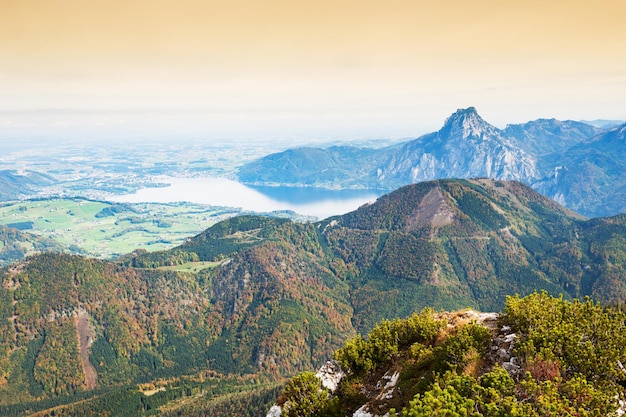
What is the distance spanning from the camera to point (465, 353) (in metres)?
32.2

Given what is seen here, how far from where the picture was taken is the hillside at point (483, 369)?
23.9 meters

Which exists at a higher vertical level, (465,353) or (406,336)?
(465,353)

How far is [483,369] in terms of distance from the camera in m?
31.4

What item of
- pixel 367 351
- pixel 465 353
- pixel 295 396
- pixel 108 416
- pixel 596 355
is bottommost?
pixel 108 416

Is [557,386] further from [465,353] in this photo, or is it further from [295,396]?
[295,396]

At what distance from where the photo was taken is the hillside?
78.5 feet

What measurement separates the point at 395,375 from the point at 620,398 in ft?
56.4

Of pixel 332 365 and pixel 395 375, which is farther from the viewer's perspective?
pixel 332 365

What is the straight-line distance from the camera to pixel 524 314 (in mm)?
34062

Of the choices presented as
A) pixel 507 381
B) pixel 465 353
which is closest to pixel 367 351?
pixel 465 353

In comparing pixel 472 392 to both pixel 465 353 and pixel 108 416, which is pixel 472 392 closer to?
pixel 465 353

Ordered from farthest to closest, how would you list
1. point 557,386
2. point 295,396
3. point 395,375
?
1. point 295,396
2. point 395,375
3. point 557,386

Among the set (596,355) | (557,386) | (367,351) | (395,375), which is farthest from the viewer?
(367,351)

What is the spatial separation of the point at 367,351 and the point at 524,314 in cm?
1640
